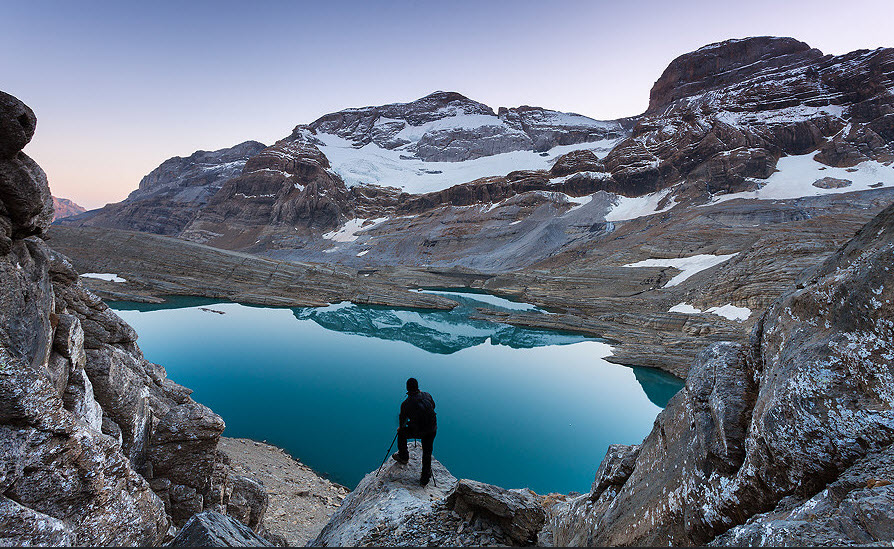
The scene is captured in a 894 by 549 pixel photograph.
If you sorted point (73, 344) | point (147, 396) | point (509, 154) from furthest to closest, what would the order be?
point (509, 154), point (147, 396), point (73, 344)

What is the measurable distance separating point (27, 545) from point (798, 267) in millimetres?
35854

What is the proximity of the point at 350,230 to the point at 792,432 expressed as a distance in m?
98.6

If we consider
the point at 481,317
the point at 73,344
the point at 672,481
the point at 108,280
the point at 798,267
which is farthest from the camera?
the point at 108,280

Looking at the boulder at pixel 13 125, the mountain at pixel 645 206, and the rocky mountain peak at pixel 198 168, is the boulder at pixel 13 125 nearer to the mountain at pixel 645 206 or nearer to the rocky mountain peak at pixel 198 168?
the mountain at pixel 645 206

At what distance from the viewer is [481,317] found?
1441 inches

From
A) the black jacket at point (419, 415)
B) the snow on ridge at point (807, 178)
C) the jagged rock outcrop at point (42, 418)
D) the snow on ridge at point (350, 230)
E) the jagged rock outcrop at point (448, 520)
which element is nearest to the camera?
the jagged rock outcrop at point (42, 418)

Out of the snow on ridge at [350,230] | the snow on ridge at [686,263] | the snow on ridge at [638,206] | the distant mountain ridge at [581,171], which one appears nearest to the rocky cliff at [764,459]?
the snow on ridge at [686,263]

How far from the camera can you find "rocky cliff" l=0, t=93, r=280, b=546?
11.2 ft

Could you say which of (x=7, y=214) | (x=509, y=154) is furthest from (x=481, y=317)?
(x=509, y=154)

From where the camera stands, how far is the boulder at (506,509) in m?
4.48

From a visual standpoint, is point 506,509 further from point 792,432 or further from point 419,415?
point 792,432

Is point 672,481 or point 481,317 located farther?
point 481,317

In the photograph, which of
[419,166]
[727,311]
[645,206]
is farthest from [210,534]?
[419,166]

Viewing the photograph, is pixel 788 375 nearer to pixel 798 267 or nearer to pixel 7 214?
pixel 7 214
